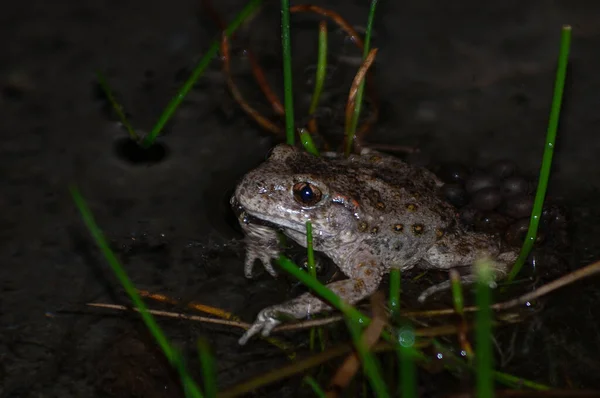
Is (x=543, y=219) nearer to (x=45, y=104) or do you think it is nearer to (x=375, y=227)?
(x=375, y=227)

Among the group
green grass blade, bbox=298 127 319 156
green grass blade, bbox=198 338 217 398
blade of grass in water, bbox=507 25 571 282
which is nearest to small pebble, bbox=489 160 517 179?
blade of grass in water, bbox=507 25 571 282

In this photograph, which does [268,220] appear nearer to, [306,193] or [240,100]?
[306,193]

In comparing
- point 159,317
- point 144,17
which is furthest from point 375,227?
point 144,17

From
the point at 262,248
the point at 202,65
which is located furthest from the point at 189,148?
the point at 262,248

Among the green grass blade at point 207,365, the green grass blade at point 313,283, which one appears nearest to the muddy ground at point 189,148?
the green grass blade at point 313,283

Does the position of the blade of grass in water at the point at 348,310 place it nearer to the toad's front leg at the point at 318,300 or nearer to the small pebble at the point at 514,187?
the toad's front leg at the point at 318,300

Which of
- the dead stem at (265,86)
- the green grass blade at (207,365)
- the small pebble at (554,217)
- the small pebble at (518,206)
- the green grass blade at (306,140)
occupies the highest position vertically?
the small pebble at (554,217)

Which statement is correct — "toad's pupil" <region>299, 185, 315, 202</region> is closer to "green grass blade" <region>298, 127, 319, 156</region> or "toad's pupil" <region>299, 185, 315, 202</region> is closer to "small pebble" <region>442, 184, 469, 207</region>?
"green grass blade" <region>298, 127, 319, 156</region>

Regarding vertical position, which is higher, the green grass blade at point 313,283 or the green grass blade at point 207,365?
the green grass blade at point 313,283
